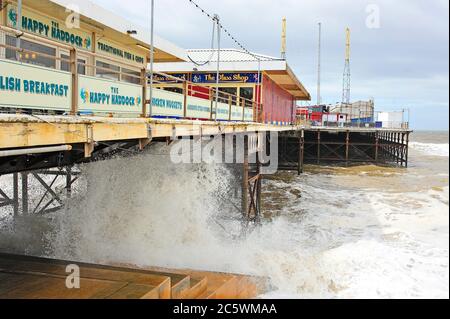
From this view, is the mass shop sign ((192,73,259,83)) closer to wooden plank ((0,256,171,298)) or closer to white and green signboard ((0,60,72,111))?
wooden plank ((0,256,171,298))

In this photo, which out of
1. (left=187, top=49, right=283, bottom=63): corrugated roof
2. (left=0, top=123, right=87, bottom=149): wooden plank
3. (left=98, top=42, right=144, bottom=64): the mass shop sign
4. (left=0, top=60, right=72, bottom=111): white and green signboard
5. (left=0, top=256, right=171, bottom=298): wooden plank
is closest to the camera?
(left=0, top=123, right=87, bottom=149): wooden plank

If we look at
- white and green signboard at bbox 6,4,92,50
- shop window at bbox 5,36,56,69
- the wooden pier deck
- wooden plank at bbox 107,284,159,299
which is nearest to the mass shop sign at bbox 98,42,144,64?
white and green signboard at bbox 6,4,92,50

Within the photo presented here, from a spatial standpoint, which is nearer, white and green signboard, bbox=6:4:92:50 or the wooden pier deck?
the wooden pier deck

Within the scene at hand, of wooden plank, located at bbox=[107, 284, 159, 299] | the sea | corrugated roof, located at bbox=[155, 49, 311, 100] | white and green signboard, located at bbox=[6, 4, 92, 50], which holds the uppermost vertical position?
corrugated roof, located at bbox=[155, 49, 311, 100]

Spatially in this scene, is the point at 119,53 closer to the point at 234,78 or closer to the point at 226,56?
the point at 234,78

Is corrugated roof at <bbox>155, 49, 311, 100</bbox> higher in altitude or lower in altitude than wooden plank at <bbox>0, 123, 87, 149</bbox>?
higher

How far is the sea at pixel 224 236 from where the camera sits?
9.70 metres

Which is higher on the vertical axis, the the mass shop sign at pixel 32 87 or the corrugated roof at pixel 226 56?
the corrugated roof at pixel 226 56

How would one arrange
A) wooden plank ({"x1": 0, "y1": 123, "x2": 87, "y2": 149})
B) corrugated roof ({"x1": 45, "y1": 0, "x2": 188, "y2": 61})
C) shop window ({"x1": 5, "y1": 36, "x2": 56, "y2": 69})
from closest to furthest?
wooden plank ({"x1": 0, "y1": 123, "x2": 87, "y2": 149})
shop window ({"x1": 5, "y1": 36, "x2": 56, "y2": 69})
corrugated roof ({"x1": 45, "y1": 0, "x2": 188, "y2": 61})

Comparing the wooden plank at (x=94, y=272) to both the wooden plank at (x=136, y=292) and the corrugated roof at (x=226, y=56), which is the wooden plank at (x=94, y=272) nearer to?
the wooden plank at (x=136, y=292)

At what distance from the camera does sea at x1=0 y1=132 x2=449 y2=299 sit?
970 centimetres

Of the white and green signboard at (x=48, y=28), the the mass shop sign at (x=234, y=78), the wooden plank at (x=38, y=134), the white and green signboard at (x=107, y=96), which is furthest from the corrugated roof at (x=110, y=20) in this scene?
the the mass shop sign at (x=234, y=78)

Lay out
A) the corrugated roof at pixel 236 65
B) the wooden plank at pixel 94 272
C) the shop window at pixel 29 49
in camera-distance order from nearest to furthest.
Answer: the wooden plank at pixel 94 272, the shop window at pixel 29 49, the corrugated roof at pixel 236 65
